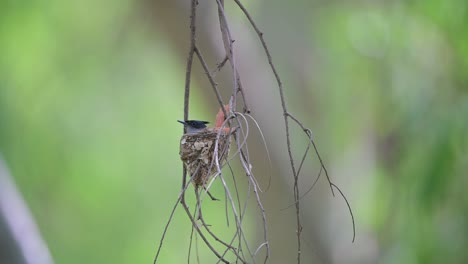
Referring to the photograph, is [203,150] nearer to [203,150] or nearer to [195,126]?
[203,150]

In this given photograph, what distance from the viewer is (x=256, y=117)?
452 cm

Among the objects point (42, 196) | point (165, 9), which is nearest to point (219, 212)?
point (42, 196)

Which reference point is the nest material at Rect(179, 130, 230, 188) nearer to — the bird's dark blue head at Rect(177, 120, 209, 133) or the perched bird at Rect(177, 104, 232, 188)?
the perched bird at Rect(177, 104, 232, 188)

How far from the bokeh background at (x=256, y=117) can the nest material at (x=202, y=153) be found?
1.51 meters

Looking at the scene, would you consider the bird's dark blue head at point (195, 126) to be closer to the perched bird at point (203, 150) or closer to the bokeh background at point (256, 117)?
the perched bird at point (203, 150)

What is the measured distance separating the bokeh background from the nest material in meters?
1.51

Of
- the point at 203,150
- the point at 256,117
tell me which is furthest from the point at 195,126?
the point at 256,117

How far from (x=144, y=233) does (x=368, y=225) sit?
268cm

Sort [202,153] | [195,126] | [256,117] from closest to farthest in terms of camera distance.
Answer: [202,153], [195,126], [256,117]

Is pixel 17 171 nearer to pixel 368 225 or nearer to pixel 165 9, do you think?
pixel 165 9

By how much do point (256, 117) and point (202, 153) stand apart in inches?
107

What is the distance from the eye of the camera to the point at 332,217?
507 cm

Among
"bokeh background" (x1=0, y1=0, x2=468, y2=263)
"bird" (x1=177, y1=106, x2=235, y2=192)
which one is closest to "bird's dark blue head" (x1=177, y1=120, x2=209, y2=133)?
"bird" (x1=177, y1=106, x2=235, y2=192)

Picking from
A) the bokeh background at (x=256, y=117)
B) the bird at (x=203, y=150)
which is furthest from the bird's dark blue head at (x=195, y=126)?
the bokeh background at (x=256, y=117)
